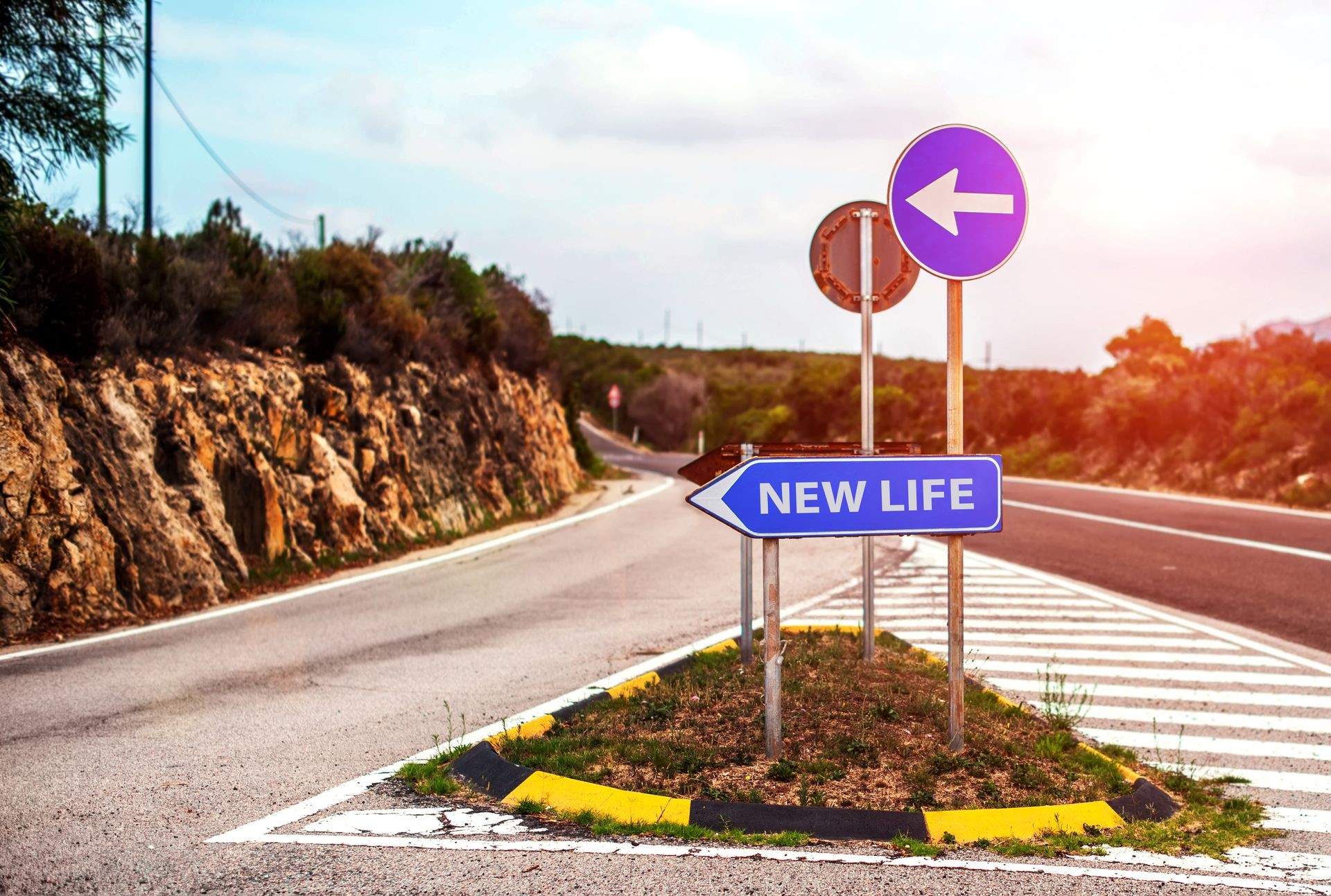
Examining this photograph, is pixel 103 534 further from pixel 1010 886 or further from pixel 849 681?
pixel 1010 886

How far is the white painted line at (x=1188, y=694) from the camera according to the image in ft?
24.9

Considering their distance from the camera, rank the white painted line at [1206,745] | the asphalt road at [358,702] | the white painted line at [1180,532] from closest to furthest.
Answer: the asphalt road at [358,702], the white painted line at [1206,745], the white painted line at [1180,532]

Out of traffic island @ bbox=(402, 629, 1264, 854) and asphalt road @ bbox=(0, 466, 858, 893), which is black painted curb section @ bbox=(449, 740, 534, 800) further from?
asphalt road @ bbox=(0, 466, 858, 893)

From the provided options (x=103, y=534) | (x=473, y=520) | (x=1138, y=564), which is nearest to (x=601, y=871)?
(x=103, y=534)

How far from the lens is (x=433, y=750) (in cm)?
609

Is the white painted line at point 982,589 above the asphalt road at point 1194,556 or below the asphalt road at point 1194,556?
below

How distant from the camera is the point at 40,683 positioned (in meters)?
7.70

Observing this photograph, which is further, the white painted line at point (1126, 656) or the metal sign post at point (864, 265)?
the white painted line at point (1126, 656)

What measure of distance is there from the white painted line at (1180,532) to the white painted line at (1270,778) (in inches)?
367

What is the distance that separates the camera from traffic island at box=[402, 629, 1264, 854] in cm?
484

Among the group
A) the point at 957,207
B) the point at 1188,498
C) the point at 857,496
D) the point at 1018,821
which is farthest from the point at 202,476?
the point at 1188,498

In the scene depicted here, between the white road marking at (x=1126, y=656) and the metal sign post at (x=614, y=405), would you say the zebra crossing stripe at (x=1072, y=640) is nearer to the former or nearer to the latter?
the white road marking at (x=1126, y=656)

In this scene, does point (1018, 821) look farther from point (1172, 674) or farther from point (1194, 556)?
point (1194, 556)

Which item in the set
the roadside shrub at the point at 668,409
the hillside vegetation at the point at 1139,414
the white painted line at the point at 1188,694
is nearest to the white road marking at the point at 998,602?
the white painted line at the point at 1188,694
